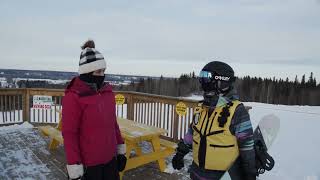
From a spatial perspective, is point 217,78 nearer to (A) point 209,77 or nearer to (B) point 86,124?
(A) point 209,77

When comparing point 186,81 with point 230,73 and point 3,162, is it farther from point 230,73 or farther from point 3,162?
point 230,73

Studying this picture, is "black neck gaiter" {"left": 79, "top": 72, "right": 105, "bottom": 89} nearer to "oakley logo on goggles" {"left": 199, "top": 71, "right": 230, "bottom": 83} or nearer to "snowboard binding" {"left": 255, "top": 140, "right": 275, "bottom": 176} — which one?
"oakley logo on goggles" {"left": 199, "top": 71, "right": 230, "bottom": 83}

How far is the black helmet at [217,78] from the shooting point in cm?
217

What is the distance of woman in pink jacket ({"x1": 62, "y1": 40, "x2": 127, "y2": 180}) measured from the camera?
2.36 metres

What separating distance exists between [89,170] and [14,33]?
11.1m

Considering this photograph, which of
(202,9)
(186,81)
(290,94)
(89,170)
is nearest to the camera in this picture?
(89,170)

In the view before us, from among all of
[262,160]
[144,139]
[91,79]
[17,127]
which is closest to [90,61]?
[91,79]

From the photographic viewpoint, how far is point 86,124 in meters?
2.42

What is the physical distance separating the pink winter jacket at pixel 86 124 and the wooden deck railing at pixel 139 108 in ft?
11.9

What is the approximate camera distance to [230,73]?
2.19 metres

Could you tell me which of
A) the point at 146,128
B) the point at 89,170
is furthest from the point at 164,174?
the point at 89,170

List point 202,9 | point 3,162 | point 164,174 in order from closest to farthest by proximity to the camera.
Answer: point 164,174
point 3,162
point 202,9

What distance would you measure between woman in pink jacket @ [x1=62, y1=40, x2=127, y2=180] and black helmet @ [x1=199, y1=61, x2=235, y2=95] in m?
0.86

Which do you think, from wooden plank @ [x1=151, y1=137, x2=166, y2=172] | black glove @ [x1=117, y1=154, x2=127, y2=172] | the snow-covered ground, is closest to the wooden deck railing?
the snow-covered ground
